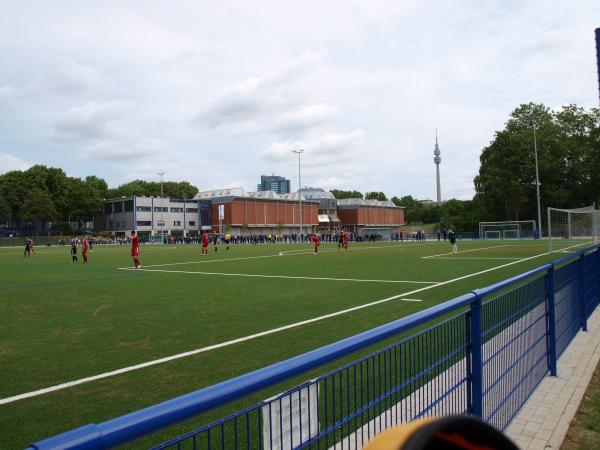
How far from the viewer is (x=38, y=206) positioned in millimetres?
93812

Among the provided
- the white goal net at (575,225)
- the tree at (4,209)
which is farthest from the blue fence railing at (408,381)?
the tree at (4,209)

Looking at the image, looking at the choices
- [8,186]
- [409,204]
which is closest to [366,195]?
[409,204]

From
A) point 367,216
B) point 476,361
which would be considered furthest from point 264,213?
point 476,361

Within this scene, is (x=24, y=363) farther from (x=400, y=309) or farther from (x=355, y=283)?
(x=355, y=283)

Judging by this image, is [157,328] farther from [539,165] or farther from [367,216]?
[367,216]

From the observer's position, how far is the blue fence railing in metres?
1.59

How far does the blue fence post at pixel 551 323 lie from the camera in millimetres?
5844

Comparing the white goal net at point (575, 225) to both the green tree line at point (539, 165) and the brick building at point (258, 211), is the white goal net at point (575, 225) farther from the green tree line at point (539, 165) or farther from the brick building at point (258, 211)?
the brick building at point (258, 211)

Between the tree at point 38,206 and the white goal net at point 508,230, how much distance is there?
262 feet

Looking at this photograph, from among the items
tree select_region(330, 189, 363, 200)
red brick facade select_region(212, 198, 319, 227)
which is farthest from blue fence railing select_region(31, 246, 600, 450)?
tree select_region(330, 189, 363, 200)

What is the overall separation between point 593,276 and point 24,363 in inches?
396

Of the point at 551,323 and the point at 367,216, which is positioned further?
the point at 367,216

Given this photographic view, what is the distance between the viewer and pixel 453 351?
3.68 meters

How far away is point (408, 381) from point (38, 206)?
104 m
